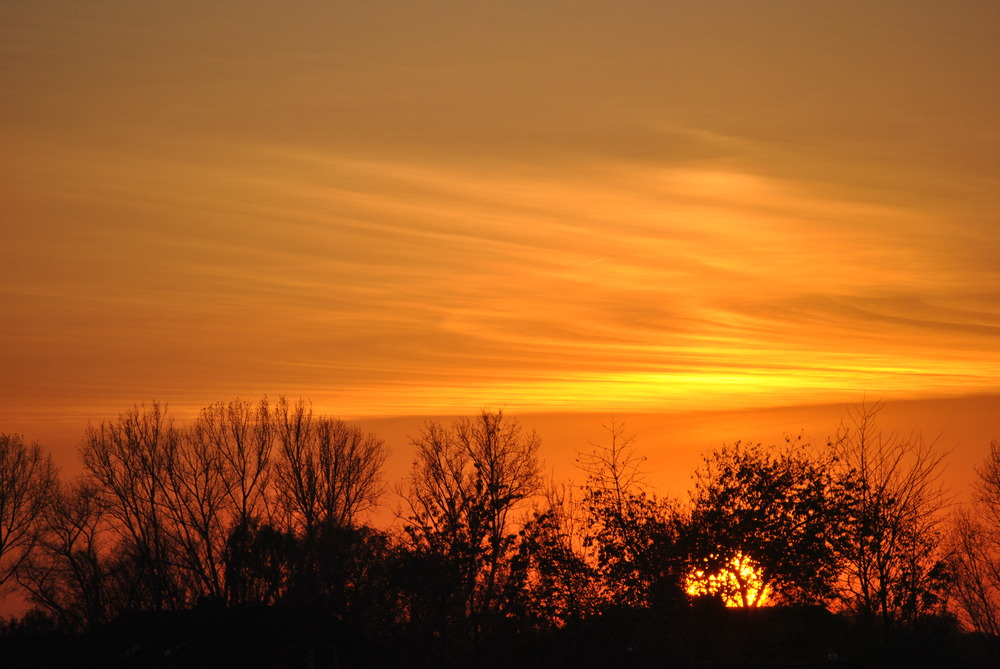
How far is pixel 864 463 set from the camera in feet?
141

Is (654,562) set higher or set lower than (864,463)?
lower

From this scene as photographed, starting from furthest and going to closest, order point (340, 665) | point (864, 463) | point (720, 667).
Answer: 1. point (340, 665)
2. point (864, 463)
3. point (720, 667)

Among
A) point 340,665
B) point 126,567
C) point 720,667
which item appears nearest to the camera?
point 720,667

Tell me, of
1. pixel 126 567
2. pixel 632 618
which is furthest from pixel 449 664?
pixel 126 567

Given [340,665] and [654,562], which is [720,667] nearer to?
[654,562]

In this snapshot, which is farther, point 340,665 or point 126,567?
point 126,567

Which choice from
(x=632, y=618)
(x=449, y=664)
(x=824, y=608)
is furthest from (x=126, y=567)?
(x=824, y=608)

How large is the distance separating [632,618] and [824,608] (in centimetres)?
709

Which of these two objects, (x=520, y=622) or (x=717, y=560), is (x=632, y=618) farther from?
(x=520, y=622)

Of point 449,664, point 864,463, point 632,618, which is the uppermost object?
point 864,463

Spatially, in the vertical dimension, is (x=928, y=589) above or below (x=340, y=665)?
above

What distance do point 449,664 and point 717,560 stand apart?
46.4 feet

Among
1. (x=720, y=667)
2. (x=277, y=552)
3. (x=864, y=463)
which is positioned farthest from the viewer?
(x=277, y=552)

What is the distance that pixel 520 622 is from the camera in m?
→ 45.2
